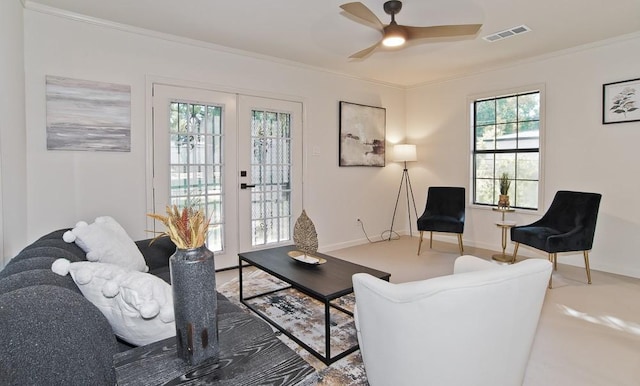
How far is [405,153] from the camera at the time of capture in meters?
5.38

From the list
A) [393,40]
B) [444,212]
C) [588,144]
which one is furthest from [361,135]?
[588,144]

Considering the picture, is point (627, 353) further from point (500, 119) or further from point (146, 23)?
point (146, 23)

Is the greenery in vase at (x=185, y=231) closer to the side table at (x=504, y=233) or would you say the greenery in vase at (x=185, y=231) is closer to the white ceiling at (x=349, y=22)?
the white ceiling at (x=349, y=22)

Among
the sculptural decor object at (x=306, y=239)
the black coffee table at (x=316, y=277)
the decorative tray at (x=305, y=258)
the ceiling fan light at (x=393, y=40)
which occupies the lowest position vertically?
the black coffee table at (x=316, y=277)

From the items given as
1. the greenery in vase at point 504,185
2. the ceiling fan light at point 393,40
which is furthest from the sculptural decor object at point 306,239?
the greenery in vase at point 504,185

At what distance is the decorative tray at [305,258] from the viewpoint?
8.51 ft

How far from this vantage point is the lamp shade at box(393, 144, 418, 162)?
5.39m

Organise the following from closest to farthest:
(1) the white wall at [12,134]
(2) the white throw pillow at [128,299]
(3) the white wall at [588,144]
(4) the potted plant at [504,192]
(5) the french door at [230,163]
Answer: (2) the white throw pillow at [128,299]
(1) the white wall at [12,134]
(5) the french door at [230,163]
(3) the white wall at [588,144]
(4) the potted plant at [504,192]

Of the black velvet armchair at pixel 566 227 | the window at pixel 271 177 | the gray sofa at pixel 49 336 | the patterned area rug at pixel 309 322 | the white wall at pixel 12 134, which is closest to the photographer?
the gray sofa at pixel 49 336

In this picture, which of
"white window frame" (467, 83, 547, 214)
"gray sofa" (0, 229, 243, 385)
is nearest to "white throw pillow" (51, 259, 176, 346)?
"gray sofa" (0, 229, 243, 385)

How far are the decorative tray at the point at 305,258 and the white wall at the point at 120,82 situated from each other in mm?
1724

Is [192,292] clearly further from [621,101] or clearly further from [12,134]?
[621,101]

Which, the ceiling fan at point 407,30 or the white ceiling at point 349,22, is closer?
the ceiling fan at point 407,30

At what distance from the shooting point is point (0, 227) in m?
2.05
